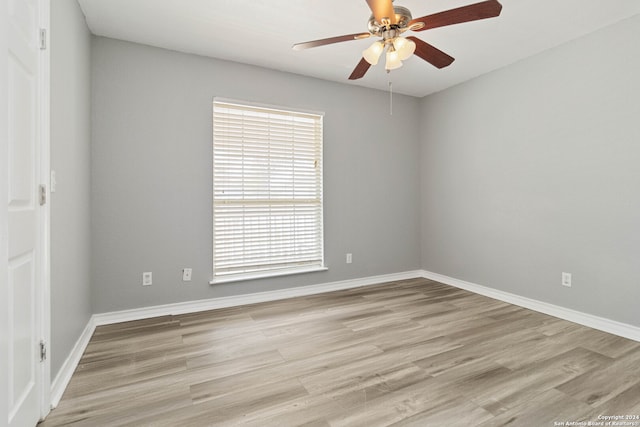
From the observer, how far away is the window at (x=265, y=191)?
3.26 meters

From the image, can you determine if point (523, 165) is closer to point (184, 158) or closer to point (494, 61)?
point (494, 61)

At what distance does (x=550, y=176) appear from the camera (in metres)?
3.03

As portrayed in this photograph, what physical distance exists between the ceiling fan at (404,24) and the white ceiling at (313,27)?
536 mm

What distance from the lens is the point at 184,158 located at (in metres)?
3.06

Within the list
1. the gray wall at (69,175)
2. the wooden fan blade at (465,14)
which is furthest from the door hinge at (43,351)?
the wooden fan blade at (465,14)

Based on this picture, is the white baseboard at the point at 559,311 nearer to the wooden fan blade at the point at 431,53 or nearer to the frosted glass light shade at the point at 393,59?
the wooden fan blade at the point at 431,53

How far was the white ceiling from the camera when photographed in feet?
7.66

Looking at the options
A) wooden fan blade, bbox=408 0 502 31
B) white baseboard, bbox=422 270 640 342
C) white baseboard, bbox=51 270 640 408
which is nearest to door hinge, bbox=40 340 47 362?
white baseboard, bbox=51 270 640 408

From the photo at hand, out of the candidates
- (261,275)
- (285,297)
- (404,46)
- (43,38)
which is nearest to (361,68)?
(404,46)

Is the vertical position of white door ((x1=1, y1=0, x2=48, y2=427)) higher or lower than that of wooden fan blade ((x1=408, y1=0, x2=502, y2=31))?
lower

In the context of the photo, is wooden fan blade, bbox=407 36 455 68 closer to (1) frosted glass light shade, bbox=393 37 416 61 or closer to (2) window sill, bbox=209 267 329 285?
(1) frosted glass light shade, bbox=393 37 416 61

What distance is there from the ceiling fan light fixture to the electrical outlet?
269 cm

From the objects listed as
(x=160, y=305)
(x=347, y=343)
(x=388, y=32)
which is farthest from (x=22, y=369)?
(x=388, y=32)

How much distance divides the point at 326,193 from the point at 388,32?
2.12 meters
